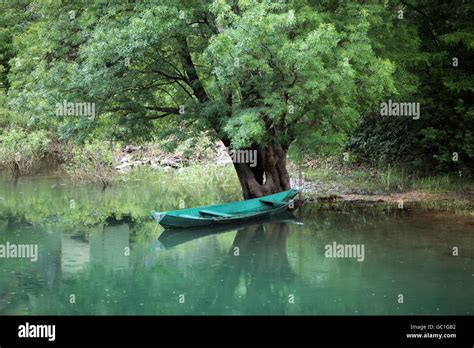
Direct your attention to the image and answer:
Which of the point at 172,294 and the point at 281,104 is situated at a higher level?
the point at 281,104

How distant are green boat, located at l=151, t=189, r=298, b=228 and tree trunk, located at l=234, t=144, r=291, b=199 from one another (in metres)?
0.71

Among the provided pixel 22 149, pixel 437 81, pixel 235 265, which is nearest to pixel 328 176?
pixel 437 81

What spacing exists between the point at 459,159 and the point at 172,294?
12.9 m

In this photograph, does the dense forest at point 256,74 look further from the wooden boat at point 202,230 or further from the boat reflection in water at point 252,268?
the boat reflection in water at point 252,268

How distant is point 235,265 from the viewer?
41.3 feet

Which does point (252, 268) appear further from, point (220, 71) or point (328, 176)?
point (328, 176)

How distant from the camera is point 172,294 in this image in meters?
10.8

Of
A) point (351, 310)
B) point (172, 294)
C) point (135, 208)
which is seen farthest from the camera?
point (135, 208)

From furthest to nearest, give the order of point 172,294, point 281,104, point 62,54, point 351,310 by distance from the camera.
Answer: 1. point 62,54
2. point 281,104
3. point 172,294
4. point 351,310

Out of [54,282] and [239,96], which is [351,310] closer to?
[54,282]

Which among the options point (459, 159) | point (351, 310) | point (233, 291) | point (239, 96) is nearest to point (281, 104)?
point (239, 96)

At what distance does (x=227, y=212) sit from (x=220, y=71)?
150 inches

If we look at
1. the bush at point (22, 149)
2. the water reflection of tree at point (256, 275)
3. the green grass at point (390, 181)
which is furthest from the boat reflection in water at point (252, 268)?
the bush at point (22, 149)

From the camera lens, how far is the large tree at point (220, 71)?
1459 cm
